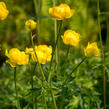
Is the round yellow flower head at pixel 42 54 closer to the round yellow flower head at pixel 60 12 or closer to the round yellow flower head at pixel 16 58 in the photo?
the round yellow flower head at pixel 16 58

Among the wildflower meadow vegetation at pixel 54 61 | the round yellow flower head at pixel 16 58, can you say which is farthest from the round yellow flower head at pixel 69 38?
the round yellow flower head at pixel 16 58

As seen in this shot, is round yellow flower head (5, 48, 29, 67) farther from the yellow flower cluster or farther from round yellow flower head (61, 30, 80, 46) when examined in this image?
round yellow flower head (61, 30, 80, 46)

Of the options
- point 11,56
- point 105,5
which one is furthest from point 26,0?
point 11,56

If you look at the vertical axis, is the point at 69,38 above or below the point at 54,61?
above

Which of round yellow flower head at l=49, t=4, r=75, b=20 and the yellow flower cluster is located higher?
round yellow flower head at l=49, t=4, r=75, b=20

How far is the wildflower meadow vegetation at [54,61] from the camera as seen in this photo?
39.4 inches

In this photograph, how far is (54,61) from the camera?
163 cm

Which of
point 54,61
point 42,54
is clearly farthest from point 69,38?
point 54,61

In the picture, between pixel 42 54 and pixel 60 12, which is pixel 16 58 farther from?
pixel 60 12

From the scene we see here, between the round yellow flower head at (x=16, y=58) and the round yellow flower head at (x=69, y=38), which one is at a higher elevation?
the round yellow flower head at (x=69, y=38)

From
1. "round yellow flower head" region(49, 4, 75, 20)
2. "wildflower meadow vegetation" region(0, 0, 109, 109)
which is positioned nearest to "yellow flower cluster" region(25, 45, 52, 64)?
"wildflower meadow vegetation" region(0, 0, 109, 109)

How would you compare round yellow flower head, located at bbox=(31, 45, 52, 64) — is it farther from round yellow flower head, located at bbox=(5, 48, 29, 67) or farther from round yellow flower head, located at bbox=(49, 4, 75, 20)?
round yellow flower head, located at bbox=(49, 4, 75, 20)

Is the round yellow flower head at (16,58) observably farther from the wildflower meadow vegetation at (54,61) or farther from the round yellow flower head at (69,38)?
the round yellow flower head at (69,38)

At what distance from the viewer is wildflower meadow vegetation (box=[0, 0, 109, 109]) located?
3.28ft
